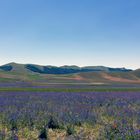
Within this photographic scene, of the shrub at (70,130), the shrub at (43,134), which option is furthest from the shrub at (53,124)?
the shrub at (43,134)

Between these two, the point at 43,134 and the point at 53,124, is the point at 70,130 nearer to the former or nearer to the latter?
the point at 43,134

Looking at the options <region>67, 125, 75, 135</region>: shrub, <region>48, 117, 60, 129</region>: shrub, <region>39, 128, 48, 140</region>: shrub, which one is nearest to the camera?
<region>39, 128, 48, 140</region>: shrub

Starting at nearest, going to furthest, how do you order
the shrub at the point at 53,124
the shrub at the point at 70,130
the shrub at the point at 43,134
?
the shrub at the point at 43,134
the shrub at the point at 70,130
the shrub at the point at 53,124

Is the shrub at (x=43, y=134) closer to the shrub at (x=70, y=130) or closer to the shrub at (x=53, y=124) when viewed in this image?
the shrub at (x=70, y=130)

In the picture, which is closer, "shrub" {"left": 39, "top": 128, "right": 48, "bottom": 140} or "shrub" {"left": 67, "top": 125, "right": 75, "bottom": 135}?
"shrub" {"left": 39, "top": 128, "right": 48, "bottom": 140}

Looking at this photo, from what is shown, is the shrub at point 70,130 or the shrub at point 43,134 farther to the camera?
the shrub at point 70,130

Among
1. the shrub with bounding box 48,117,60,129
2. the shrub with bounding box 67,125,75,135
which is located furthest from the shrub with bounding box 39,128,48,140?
the shrub with bounding box 48,117,60,129

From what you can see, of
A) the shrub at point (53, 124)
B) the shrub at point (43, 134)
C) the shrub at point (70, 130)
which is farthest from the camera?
the shrub at point (53, 124)

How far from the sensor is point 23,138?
10188 mm

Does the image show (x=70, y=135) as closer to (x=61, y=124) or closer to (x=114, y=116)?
(x=61, y=124)

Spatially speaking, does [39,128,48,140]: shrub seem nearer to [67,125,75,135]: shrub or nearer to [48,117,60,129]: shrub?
[67,125,75,135]: shrub

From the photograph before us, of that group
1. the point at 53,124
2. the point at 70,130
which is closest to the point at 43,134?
the point at 70,130

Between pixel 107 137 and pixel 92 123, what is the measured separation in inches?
140

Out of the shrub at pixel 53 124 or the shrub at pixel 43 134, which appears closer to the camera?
the shrub at pixel 43 134
